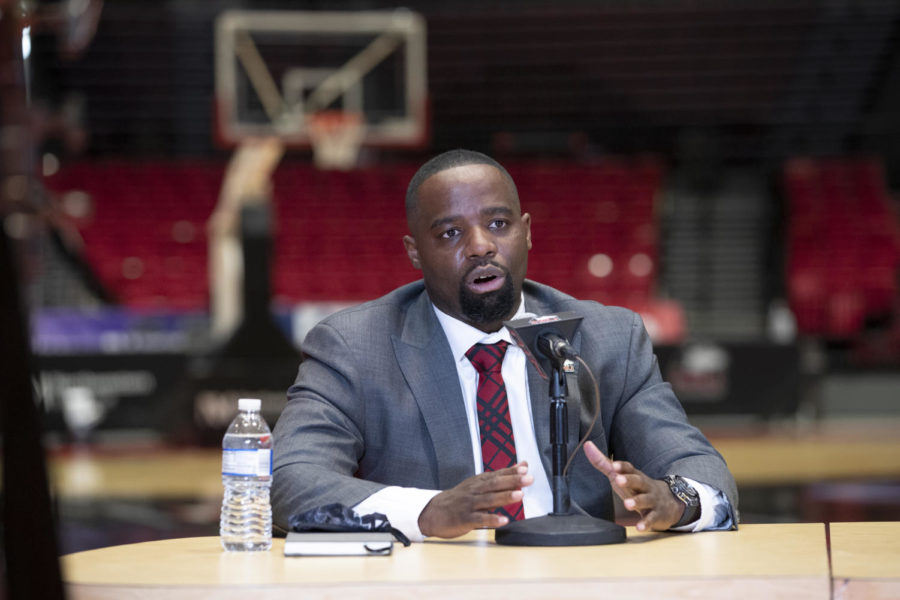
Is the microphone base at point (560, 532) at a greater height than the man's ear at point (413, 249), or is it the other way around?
the man's ear at point (413, 249)

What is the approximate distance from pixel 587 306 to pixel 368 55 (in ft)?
38.1

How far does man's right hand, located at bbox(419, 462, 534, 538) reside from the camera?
1895mm

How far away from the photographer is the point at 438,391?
8.03 ft

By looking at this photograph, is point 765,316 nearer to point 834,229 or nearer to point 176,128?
point 834,229

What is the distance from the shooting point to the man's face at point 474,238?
8.05 ft

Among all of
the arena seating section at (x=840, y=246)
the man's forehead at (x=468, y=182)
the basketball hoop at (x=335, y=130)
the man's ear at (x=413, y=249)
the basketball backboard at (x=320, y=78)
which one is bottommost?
the arena seating section at (x=840, y=246)

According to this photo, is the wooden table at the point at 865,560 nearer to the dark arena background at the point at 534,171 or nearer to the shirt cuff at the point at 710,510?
the shirt cuff at the point at 710,510

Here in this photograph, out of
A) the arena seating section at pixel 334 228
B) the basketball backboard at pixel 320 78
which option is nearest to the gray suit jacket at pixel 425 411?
the arena seating section at pixel 334 228

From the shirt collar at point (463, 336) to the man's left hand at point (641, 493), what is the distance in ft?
1.84

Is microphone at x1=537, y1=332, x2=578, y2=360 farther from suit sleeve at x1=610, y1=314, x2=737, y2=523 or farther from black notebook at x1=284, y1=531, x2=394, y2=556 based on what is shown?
suit sleeve at x1=610, y1=314, x2=737, y2=523

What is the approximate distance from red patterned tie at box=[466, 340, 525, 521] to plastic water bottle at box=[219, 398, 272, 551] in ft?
1.61

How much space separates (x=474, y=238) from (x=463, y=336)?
0.23 metres

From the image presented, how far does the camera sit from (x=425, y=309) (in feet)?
8.55

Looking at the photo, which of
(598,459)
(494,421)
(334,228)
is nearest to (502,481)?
(598,459)
